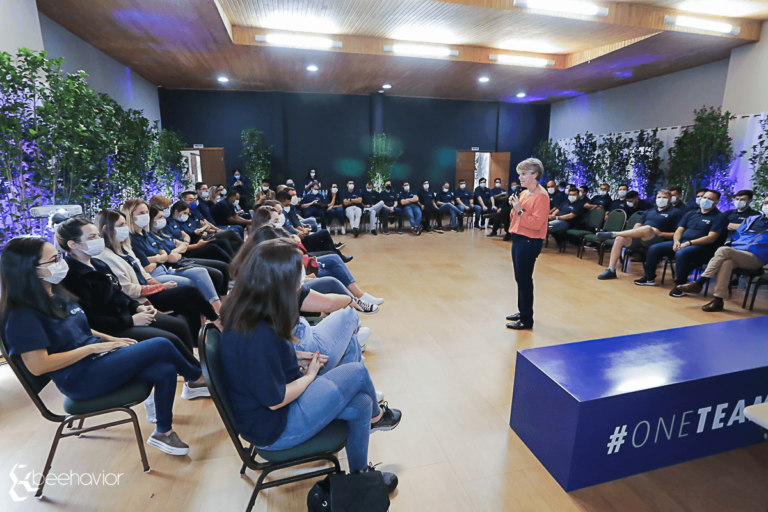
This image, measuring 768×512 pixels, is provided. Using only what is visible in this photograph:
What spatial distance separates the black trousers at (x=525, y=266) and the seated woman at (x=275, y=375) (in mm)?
2475

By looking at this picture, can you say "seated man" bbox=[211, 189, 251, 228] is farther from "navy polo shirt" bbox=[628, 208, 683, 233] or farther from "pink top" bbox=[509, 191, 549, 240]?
"navy polo shirt" bbox=[628, 208, 683, 233]

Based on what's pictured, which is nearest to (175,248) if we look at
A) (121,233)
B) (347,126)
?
(121,233)

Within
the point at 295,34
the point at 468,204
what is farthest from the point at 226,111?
the point at 468,204

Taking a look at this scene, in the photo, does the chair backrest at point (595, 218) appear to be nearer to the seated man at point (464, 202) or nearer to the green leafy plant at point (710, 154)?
the green leafy plant at point (710, 154)

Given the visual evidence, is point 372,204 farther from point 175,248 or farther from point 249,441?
point 249,441

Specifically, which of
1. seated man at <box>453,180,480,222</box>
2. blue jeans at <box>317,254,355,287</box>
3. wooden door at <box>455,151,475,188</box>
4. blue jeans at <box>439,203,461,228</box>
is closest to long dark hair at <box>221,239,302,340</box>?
blue jeans at <box>317,254,355,287</box>

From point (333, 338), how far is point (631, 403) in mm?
1490

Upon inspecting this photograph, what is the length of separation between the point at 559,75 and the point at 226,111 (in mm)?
8135

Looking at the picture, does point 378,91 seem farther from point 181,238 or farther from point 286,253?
point 286,253

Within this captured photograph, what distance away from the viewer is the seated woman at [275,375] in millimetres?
1426

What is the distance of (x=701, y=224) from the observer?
514cm

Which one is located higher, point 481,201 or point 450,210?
point 481,201

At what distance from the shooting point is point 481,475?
6.57ft

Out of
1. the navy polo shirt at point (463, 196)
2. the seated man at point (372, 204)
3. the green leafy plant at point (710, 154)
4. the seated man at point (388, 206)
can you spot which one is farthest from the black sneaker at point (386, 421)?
the navy polo shirt at point (463, 196)
